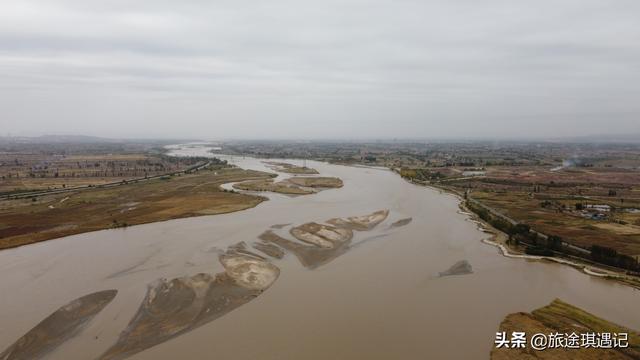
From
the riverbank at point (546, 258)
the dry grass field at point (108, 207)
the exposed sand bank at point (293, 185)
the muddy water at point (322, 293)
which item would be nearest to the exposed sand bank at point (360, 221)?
the muddy water at point (322, 293)

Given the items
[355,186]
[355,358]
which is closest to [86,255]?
[355,358]

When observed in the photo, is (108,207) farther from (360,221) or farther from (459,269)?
(459,269)

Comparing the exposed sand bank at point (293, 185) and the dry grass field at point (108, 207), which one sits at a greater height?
the exposed sand bank at point (293, 185)

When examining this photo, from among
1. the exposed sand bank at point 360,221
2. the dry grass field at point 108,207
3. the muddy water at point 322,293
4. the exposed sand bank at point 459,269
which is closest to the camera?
the muddy water at point 322,293

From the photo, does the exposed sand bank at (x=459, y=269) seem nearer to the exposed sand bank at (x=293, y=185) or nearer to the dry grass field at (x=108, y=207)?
the dry grass field at (x=108, y=207)

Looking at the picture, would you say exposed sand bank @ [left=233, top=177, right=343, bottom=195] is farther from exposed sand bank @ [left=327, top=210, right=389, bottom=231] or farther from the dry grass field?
exposed sand bank @ [left=327, top=210, right=389, bottom=231]

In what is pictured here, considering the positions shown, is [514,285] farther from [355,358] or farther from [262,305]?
[262,305]

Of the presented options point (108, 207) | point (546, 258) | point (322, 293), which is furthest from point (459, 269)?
point (108, 207)

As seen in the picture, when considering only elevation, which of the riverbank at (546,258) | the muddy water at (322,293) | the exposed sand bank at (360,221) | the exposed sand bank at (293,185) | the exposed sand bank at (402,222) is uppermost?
the exposed sand bank at (293,185)

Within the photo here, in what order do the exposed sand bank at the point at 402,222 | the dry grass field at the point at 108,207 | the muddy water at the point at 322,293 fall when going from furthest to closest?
1. the exposed sand bank at the point at 402,222
2. the dry grass field at the point at 108,207
3. the muddy water at the point at 322,293
